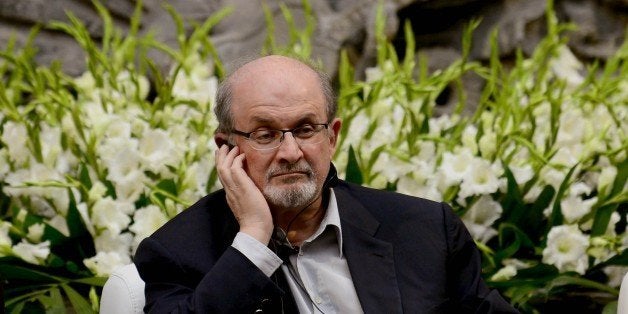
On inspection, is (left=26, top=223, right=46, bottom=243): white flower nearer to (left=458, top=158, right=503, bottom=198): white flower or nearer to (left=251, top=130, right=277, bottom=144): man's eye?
(left=251, top=130, right=277, bottom=144): man's eye

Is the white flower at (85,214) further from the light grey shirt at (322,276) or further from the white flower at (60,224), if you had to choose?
the light grey shirt at (322,276)

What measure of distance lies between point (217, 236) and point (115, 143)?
0.79 m

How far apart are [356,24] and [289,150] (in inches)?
82.4

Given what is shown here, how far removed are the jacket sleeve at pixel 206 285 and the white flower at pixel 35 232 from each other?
71 cm

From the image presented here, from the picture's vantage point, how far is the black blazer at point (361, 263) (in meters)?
2.09

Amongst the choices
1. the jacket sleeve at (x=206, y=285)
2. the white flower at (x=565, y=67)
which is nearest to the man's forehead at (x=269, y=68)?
the jacket sleeve at (x=206, y=285)

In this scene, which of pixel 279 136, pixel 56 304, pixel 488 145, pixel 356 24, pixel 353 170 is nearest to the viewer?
pixel 279 136

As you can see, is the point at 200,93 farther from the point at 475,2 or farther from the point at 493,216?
the point at 475,2

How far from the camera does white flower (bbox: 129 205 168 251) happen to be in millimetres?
2752

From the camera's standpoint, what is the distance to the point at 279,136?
2.17 meters

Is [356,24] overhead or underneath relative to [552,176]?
overhead

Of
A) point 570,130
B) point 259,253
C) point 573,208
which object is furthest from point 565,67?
point 259,253

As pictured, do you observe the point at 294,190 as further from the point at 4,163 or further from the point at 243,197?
the point at 4,163

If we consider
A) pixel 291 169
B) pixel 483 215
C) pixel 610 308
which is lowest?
pixel 610 308
